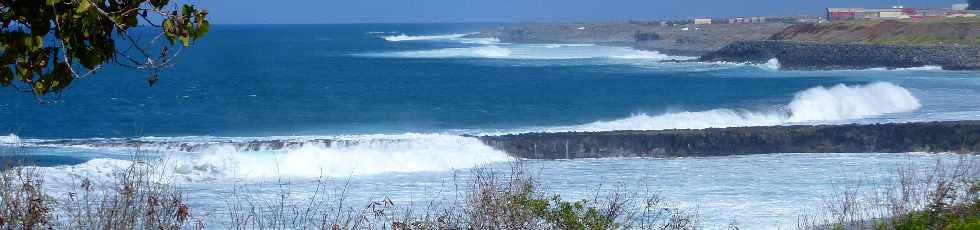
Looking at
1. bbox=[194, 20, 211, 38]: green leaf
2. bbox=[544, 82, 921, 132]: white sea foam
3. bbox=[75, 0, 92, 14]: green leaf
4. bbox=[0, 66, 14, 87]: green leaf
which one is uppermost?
bbox=[75, 0, 92, 14]: green leaf

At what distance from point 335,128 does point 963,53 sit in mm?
33858

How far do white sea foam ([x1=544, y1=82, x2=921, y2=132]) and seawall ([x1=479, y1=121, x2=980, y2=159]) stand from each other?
5.70 meters

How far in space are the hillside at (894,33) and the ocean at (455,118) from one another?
7367mm

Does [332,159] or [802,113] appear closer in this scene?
[332,159]

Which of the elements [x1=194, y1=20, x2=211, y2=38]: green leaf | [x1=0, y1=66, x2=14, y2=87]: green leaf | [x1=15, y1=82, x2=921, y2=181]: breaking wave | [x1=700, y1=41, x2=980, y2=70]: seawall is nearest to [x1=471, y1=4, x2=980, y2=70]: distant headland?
[x1=700, y1=41, x2=980, y2=70]: seawall

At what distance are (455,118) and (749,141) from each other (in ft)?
41.6

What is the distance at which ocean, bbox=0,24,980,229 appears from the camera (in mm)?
16094

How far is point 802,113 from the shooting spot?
29.0 metres

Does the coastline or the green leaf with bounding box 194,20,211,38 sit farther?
the coastline

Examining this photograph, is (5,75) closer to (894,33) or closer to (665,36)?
(894,33)

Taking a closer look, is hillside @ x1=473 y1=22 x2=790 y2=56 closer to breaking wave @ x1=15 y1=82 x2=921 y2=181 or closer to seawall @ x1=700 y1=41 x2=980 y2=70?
seawall @ x1=700 y1=41 x2=980 y2=70

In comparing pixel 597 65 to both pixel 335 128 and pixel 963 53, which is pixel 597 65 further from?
pixel 335 128

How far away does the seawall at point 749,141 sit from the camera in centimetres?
1983

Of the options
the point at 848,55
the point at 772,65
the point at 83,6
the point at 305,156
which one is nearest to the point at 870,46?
the point at 848,55
